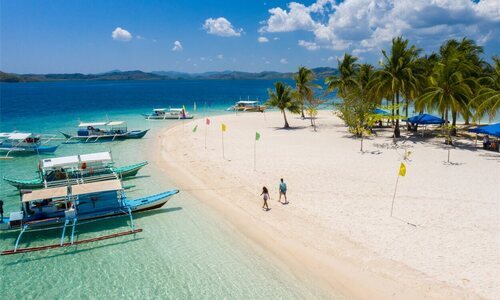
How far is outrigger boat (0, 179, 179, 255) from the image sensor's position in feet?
42.7

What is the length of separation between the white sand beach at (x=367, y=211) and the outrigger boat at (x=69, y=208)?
158 inches

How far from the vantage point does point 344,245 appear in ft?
37.9

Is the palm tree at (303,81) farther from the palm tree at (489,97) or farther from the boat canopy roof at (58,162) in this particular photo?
the boat canopy roof at (58,162)

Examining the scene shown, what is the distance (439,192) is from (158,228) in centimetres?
1263

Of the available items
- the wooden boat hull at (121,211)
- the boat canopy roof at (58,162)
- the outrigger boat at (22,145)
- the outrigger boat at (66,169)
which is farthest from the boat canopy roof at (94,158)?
the outrigger boat at (22,145)

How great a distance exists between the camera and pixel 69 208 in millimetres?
13984

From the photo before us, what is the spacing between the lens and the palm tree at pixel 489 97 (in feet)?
75.0

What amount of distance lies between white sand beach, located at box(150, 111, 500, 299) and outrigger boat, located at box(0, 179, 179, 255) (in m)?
4.01

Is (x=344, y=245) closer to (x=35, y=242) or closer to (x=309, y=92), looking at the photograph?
(x=35, y=242)

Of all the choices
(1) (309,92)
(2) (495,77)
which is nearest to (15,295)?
(2) (495,77)

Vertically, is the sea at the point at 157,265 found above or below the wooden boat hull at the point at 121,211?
below

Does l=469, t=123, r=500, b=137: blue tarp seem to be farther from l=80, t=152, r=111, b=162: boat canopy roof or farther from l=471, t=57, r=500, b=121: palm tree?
l=80, t=152, r=111, b=162: boat canopy roof

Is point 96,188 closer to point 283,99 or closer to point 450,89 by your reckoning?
point 450,89

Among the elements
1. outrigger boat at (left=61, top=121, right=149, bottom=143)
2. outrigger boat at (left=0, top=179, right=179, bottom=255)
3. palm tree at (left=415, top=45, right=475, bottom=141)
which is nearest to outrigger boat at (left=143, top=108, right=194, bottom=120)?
outrigger boat at (left=61, top=121, right=149, bottom=143)
